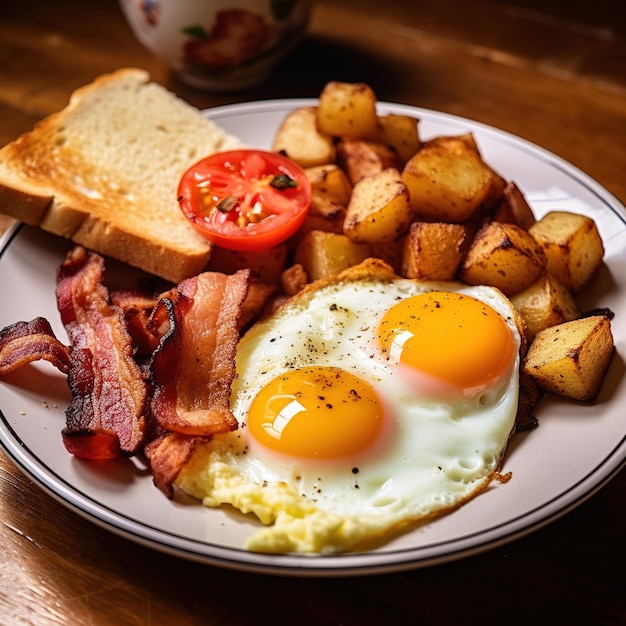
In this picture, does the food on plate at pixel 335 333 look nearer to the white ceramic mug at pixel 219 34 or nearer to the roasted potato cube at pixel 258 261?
the roasted potato cube at pixel 258 261

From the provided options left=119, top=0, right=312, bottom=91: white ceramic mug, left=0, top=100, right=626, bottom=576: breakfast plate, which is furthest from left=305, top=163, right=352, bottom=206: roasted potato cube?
left=119, top=0, right=312, bottom=91: white ceramic mug

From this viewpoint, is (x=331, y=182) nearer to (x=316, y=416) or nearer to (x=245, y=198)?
(x=245, y=198)

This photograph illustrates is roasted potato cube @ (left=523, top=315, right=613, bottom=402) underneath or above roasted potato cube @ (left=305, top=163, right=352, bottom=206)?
above

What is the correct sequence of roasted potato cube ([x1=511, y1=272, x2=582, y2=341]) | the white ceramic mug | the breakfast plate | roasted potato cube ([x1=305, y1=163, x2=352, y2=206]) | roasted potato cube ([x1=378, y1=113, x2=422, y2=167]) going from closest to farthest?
the breakfast plate < roasted potato cube ([x1=511, y1=272, x2=582, y2=341]) < roasted potato cube ([x1=305, y1=163, x2=352, y2=206]) < roasted potato cube ([x1=378, y1=113, x2=422, y2=167]) < the white ceramic mug

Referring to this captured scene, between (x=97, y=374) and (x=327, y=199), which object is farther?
(x=327, y=199)

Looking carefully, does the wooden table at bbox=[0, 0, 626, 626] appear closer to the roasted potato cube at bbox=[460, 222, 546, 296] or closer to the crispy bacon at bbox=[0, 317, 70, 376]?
the crispy bacon at bbox=[0, 317, 70, 376]

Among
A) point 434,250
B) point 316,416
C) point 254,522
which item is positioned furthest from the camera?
point 434,250

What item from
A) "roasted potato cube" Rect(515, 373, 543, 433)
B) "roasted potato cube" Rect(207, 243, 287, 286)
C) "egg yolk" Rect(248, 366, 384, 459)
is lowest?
"roasted potato cube" Rect(207, 243, 287, 286)

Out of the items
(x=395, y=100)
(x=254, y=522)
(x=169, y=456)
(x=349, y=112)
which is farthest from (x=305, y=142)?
(x=254, y=522)
